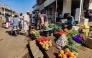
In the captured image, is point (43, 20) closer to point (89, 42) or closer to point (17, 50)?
point (17, 50)

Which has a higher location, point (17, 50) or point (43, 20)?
point (43, 20)

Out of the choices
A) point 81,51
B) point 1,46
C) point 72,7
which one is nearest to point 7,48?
point 1,46

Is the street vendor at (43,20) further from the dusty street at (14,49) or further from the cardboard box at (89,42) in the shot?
the cardboard box at (89,42)

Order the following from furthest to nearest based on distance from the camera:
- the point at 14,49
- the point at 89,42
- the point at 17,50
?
the point at 14,49 → the point at 17,50 → the point at 89,42

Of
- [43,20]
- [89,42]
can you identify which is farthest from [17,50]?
[89,42]

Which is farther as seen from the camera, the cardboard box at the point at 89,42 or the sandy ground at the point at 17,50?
the cardboard box at the point at 89,42

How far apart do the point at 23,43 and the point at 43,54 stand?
3725 mm

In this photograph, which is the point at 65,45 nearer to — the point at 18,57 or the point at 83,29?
the point at 18,57

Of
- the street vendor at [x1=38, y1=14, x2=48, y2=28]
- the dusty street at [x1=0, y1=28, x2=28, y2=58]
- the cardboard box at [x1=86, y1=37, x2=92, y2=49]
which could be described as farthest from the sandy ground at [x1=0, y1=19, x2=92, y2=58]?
the street vendor at [x1=38, y1=14, x2=48, y2=28]

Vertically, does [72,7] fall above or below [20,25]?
above

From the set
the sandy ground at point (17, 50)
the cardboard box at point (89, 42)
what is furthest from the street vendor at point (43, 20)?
the cardboard box at point (89, 42)

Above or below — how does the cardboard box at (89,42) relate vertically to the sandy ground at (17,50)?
above

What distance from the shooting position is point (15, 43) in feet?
39.1

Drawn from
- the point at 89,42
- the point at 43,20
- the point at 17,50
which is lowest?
the point at 17,50
